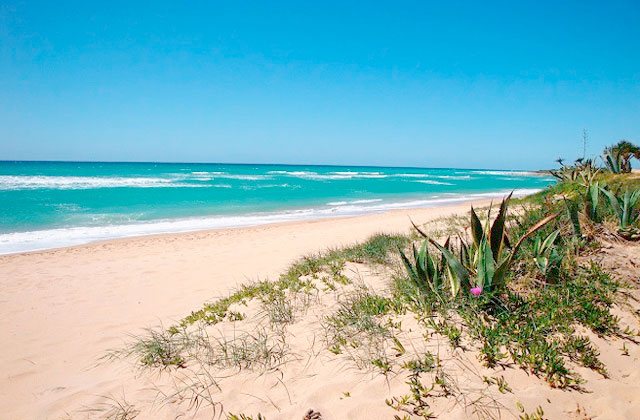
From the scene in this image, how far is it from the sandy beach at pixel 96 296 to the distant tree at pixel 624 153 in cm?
888

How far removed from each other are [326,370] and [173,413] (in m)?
1.21

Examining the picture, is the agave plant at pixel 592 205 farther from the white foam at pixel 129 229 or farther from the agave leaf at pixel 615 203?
the white foam at pixel 129 229

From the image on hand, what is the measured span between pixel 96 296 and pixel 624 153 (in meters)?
15.4

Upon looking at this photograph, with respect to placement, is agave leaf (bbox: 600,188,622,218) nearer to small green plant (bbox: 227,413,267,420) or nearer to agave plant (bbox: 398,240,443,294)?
agave plant (bbox: 398,240,443,294)

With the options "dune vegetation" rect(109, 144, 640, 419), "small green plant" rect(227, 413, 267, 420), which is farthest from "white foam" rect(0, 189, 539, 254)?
"small green plant" rect(227, 413, 267, 420)

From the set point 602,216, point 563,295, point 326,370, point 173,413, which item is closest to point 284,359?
point 326,370

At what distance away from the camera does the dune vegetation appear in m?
2.36

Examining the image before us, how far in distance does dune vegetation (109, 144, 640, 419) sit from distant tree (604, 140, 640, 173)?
8.91 metres

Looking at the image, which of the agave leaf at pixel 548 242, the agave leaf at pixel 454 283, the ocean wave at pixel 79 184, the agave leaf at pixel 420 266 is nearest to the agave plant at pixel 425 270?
the agave leaf at pixel 420 266

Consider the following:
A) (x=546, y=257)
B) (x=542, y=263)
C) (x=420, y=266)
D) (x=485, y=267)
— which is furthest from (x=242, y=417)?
(x=546, y=257)

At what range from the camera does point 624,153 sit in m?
11.0

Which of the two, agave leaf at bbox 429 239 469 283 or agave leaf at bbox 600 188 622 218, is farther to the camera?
agave leaf at bbox 600 188 622 218

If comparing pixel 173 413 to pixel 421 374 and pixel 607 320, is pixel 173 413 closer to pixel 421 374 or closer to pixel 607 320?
pixel 421 374

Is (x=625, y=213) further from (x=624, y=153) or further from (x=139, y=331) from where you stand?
(x=624, y=153)
